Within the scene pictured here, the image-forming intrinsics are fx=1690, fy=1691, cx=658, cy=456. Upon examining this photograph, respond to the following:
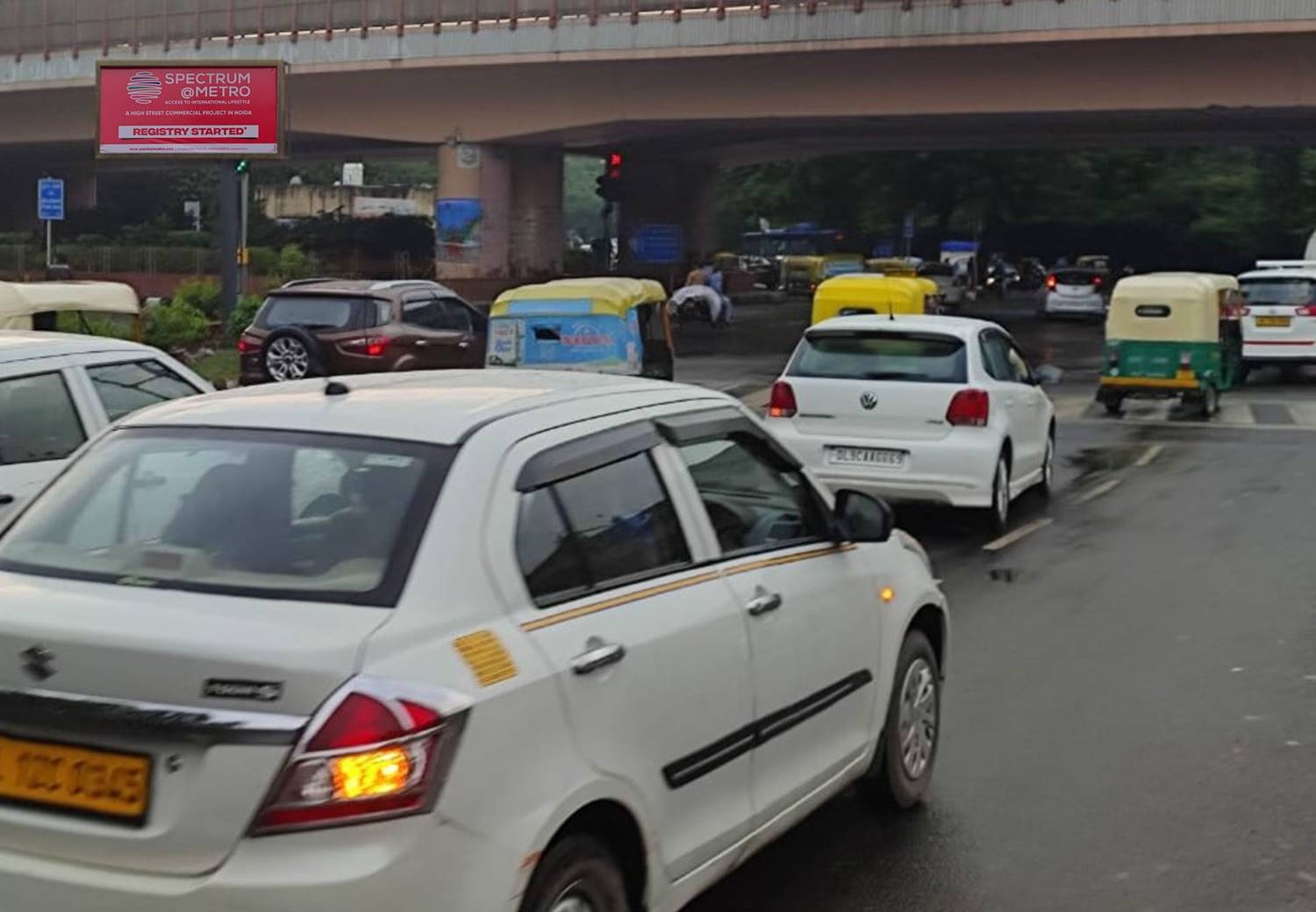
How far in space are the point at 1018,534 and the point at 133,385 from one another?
6889 mm

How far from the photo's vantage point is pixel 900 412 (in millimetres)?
12641

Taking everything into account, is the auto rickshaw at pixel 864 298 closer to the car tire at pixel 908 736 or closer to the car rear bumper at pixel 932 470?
the car rear bumper at pixel 932 470

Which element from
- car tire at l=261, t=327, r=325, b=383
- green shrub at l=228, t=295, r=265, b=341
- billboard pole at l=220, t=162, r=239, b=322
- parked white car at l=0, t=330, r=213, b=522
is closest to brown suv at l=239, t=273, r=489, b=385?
car tire at l=261, t=327, r=325, b=383

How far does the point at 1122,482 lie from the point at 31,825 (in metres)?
13.5

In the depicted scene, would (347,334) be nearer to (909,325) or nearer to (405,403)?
(909,325)

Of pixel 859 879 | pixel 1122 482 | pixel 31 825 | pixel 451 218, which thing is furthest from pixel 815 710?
pixel 451 218

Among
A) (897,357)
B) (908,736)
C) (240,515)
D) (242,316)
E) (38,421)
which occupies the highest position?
(242,316)

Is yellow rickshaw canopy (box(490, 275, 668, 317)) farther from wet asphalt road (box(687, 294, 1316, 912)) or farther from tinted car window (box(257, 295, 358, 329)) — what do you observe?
wet asphalt road (box(687, 294, 1316, 912))

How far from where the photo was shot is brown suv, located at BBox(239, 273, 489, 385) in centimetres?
1956

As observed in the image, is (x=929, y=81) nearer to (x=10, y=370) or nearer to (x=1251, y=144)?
(x=1251, y=144)

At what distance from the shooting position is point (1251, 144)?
49812mm

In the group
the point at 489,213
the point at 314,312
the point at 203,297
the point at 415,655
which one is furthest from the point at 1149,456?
the point at 489,213

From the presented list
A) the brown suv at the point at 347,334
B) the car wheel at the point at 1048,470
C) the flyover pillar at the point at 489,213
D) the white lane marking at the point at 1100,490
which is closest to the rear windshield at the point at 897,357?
the car wheel at the point at 1048,470

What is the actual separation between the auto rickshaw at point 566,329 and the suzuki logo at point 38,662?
51.8ft
